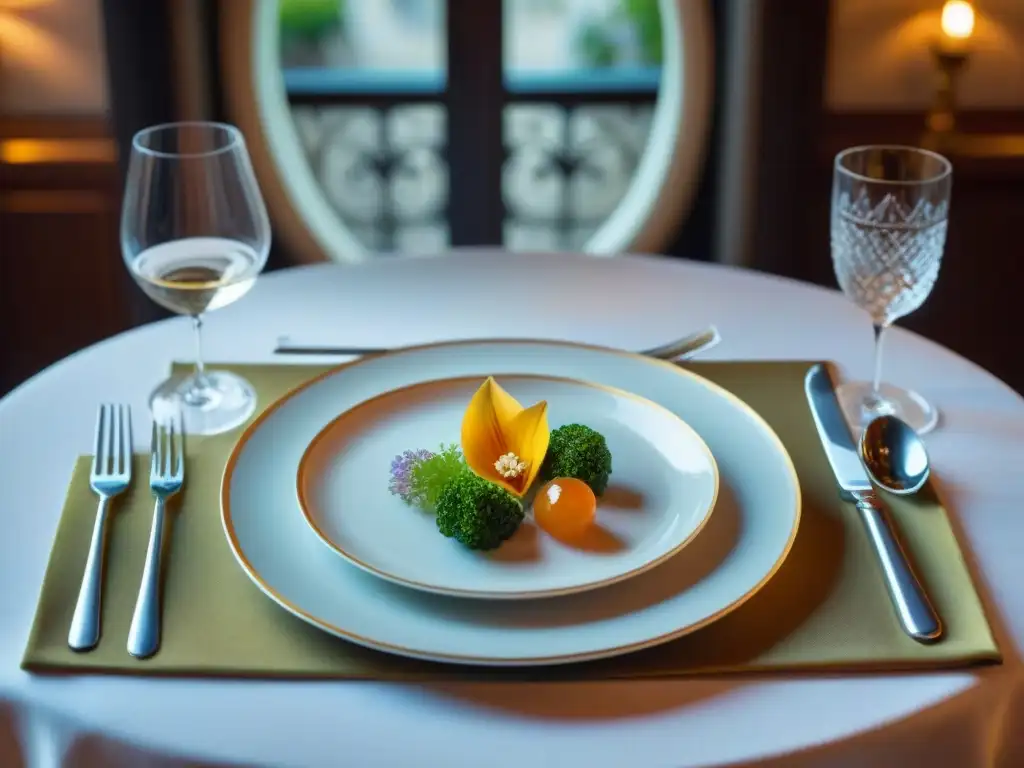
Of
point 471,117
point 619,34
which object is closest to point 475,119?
point 471,117

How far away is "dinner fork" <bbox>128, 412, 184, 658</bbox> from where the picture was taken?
2.51 ft

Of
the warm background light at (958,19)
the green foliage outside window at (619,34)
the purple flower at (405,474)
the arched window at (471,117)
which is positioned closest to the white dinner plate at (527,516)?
the purple flower at (405,474)

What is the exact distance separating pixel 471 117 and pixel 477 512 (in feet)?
5.76

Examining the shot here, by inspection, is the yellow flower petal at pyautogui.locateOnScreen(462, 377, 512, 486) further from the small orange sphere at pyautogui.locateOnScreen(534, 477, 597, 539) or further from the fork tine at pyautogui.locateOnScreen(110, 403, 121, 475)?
the fork tine at pyautogui.locateOnScreen(110, 403, 121, 475)

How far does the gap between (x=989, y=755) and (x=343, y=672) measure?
39 cm

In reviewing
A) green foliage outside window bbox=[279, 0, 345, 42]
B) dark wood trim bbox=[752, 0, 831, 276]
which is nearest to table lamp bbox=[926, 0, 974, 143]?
dark wood trim bbox=[752, 0, 831, 276]

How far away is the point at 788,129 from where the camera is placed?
7.54 ft

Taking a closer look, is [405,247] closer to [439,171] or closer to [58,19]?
[439,171]

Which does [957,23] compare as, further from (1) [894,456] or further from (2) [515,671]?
(2) [515,671]

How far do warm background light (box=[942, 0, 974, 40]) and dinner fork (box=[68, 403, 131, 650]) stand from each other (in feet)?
5.74

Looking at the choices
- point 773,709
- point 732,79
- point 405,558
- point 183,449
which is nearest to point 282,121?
point 732,79

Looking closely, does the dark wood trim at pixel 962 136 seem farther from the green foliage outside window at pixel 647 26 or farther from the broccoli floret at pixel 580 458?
the broccoli floret at pixel 580 458

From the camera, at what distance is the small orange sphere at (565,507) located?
0.83 m


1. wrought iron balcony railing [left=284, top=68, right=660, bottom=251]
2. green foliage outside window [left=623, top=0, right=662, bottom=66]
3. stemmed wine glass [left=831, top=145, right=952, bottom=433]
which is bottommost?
wrought iron balcony railing [left=284, top=68, right=660, bottom=251]
